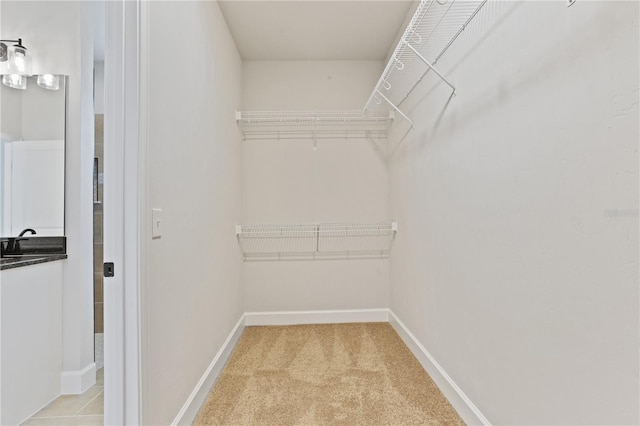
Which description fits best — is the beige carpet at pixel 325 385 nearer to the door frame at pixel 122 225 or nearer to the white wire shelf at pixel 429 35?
the door frame at pixel 122 225

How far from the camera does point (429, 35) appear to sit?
1.83m

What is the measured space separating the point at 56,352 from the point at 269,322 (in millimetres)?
1607

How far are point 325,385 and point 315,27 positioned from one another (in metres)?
2.62

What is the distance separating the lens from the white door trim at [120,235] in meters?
1.14

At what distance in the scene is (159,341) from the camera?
1.30 meters

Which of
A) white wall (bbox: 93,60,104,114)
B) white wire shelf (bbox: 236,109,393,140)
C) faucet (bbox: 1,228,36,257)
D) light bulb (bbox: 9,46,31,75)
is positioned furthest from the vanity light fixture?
white wire shelf (bbox: 236,109,393,140)

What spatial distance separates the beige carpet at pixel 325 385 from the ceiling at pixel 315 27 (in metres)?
2.54

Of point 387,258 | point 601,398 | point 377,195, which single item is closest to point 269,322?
point 387,258

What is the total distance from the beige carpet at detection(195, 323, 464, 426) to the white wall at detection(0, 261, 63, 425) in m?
0.87

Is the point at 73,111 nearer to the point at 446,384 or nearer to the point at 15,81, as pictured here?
the point at 15,81

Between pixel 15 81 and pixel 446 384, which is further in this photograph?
pixel 15 81

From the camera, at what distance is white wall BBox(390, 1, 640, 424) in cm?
80

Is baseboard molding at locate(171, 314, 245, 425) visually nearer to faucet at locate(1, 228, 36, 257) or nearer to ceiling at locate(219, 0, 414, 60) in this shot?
faucet at locate(1, 228, 36, 257)

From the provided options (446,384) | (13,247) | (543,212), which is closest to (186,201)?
(13,247)
